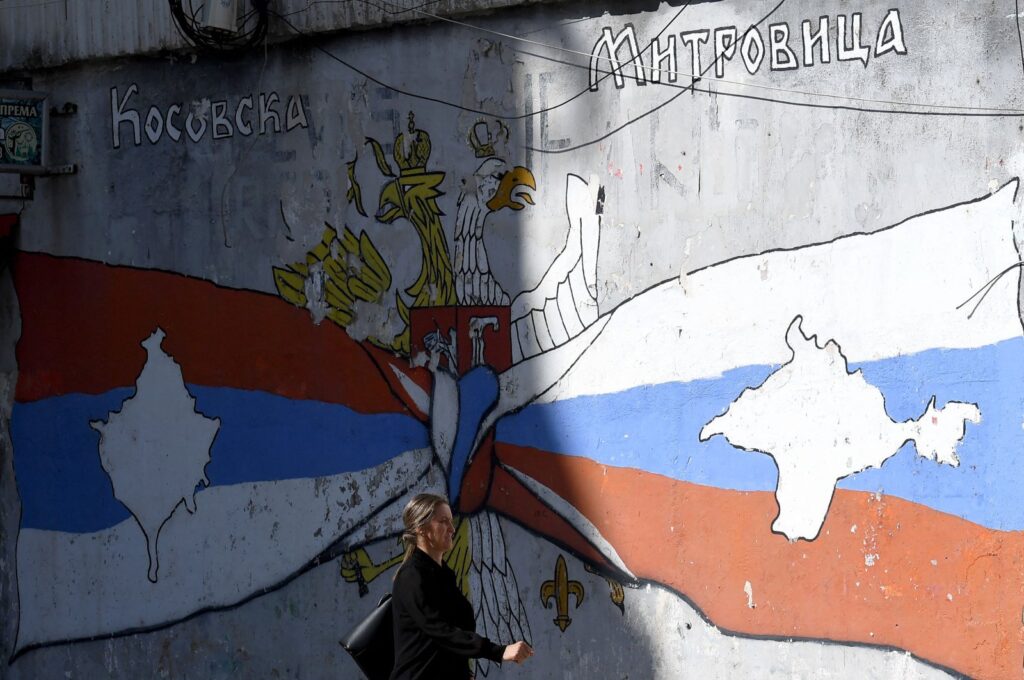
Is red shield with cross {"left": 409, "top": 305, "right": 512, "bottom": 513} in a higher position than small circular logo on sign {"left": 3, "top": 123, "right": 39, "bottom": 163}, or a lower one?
lower

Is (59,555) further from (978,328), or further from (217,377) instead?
(978,328)

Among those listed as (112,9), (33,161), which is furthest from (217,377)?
(112,9)

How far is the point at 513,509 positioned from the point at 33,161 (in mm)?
3934

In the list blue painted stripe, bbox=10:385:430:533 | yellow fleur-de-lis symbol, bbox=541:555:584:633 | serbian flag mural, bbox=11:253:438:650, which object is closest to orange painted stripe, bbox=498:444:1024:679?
yellow fleur-de-lis symbol, bbox=541:555:584:633

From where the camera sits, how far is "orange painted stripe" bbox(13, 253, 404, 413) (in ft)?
23.7

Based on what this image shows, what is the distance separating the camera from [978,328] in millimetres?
5582

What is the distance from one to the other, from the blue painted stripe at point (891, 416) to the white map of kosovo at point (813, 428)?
0.05 meters

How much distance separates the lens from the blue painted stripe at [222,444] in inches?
281

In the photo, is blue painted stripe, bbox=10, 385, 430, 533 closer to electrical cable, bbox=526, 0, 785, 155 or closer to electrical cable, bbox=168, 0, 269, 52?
electrical cable, bbox=526, 0, 785, 155

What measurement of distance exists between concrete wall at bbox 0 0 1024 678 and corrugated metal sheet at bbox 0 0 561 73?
11 centimetres

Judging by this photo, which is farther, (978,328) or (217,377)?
(217,377)

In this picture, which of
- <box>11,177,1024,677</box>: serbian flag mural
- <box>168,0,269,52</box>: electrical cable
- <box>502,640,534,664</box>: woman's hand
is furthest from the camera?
<box>168,0,269,52</box>: electrical cable

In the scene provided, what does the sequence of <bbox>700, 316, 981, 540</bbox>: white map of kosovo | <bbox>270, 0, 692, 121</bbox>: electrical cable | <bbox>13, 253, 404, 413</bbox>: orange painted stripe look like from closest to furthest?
<bbox>700, 316, 981, 540</bbox>: white map of kosovo, <bbox>270, 0, 692, 121</bbox>: electrical cable, <bbox>13, 253, 404, 413</bbox>: orange painted stripe

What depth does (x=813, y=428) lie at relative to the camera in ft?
19.6
